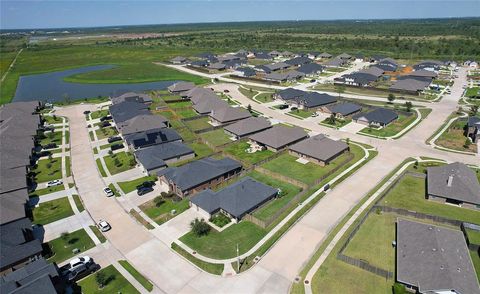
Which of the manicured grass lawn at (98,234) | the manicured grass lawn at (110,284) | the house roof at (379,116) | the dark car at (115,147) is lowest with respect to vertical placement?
the manicured grass lawn at (110,284)

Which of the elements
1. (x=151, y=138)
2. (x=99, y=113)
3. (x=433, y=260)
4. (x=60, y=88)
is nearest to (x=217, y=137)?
(x=151, y=138)

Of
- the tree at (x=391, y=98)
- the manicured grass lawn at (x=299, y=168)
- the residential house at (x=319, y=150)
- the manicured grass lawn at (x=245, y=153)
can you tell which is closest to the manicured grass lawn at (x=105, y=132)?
the manicured grass lawn at (x=245, y=153)

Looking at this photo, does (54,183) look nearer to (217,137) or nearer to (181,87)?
(217,137)

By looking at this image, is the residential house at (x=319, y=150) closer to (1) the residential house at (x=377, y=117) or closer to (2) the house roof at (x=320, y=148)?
(2) the house roof at (x=320, y=148)

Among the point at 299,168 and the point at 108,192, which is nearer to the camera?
the point at 108,192

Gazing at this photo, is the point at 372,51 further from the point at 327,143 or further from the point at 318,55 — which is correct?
the point at 327,143

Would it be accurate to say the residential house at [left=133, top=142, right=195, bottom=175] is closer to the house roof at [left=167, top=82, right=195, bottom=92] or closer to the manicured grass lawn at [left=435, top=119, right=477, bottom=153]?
the house roof at [left=167, top=82, right=195, bottom=92]
